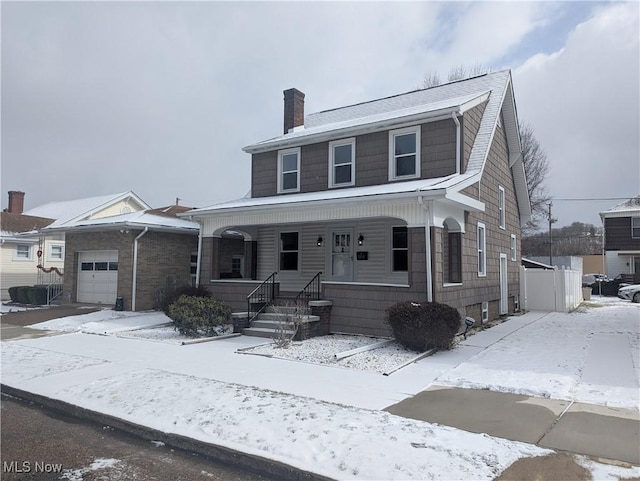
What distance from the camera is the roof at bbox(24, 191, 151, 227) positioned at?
24.1m

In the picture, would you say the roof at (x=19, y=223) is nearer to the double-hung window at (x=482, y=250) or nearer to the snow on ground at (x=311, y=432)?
the snow on ground at (x=311, y=432)

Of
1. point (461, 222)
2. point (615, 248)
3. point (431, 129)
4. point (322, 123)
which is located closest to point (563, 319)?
point (461, 222)

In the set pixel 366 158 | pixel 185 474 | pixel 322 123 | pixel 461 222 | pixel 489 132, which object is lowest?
pixel 185 474

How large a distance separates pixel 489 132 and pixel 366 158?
13.3ft

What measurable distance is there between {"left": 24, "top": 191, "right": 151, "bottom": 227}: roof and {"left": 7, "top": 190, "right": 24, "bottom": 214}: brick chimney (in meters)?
0.60

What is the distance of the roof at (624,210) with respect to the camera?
3381 cm

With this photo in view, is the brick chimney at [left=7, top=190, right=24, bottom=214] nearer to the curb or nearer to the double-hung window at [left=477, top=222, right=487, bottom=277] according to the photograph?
the curb

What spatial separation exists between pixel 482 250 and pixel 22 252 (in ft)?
77.4

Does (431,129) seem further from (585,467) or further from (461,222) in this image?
(585,467)

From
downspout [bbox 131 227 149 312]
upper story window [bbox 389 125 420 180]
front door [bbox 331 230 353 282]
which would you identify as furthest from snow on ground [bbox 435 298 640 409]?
downspout [bbox 131 227 149 312]

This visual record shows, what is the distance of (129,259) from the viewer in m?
17.2

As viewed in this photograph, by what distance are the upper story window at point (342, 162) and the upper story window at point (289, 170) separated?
1.39 meters

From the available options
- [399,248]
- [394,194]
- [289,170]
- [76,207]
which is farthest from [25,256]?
[394,194]

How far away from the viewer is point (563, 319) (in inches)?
629
